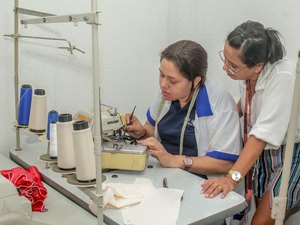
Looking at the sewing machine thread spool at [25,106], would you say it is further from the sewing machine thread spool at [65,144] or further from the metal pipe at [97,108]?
the metal pipe at [97,108]

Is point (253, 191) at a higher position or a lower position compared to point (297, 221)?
higher

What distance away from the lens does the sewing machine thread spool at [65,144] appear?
121 cm

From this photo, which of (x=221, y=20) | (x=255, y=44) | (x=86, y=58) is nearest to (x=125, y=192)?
(x=255, y=44)

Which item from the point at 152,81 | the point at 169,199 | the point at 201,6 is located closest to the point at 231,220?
the point at 169,199

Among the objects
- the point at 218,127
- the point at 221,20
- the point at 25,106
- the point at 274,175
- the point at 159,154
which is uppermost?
the point at 221,20

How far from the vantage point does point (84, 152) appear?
109 cm

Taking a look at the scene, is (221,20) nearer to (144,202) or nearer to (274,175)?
(274,175)

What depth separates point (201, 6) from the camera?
237 cm

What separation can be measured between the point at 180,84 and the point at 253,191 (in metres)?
0.69

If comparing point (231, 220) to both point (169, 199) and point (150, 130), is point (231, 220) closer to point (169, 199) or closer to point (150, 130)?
point (150, 130)

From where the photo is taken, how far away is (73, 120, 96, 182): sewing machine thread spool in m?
1.08

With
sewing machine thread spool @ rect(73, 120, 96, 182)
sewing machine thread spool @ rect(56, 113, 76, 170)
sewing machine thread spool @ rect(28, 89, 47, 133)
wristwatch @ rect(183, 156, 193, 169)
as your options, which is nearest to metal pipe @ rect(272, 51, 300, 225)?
sewing machine thread spool @ rect(73, 120, 96, 182)

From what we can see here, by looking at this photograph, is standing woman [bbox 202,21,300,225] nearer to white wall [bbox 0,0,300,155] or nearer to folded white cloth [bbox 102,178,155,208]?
folded white cloth [bbox 102,178,155,208]

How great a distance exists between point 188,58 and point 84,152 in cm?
84
